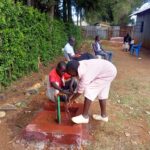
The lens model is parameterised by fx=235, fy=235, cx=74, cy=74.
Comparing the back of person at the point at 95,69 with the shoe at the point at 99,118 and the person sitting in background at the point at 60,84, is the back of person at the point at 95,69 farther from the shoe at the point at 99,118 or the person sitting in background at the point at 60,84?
the shoe at the point at 99,118

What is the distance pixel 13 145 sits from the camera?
3723 mm

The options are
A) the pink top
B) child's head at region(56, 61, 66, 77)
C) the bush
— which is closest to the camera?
the pink top

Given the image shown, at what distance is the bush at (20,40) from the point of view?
5.75 metres

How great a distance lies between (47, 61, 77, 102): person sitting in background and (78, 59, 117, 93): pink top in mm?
571

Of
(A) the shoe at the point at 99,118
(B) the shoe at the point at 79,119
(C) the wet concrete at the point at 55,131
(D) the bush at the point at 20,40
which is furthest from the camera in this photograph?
(D) the bush at the point at 20,40

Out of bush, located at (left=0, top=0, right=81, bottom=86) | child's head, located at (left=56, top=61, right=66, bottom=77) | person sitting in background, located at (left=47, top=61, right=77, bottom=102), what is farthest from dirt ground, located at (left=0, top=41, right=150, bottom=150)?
child's head, located at (left=56, top=61, right=66, bottom=77)

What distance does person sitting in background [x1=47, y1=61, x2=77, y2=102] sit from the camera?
4348 mm

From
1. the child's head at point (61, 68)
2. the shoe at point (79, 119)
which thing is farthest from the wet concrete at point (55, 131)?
the child's head at point (61, 68)

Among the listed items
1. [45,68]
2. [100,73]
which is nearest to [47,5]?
[45,68]

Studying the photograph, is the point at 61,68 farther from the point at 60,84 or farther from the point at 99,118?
the point at 99,118

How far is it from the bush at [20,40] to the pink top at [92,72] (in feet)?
8.56

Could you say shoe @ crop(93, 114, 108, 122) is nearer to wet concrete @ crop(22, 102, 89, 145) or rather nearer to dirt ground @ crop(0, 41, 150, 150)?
dirt ground @ crop(0, 41, 150, 150)

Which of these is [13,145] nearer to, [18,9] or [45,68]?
[18,9]

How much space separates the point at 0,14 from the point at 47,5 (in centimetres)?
553
